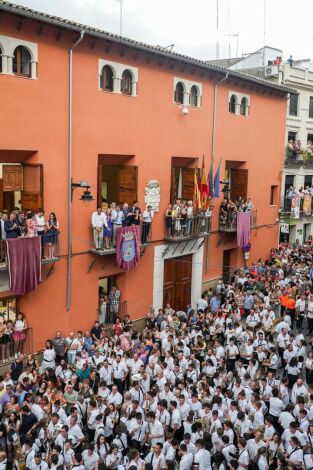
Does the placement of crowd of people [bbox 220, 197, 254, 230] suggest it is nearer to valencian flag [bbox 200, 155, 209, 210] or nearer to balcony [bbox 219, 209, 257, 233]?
balcony [bbox 219, 209, 257, 233]

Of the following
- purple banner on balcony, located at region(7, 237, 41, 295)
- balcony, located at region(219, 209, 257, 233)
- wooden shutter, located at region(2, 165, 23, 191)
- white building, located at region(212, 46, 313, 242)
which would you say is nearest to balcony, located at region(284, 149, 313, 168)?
white building, located at region(212, 46, 313, 242)

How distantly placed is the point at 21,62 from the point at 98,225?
588 cm

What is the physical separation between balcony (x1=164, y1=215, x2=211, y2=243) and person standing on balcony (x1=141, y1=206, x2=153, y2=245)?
60.6 inches

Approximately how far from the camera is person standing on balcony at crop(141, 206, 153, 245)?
20875 millimetres

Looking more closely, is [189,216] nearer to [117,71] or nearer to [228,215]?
[228,215]

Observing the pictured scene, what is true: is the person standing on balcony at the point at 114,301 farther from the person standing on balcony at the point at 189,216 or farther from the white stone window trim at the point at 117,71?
the white stone window trim at the point at 117,71

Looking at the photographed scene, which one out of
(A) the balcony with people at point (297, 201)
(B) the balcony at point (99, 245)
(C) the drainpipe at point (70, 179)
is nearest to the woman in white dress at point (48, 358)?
(C) the drainpipe at point (70, 179)

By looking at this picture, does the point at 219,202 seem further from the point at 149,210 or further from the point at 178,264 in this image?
the point at 149,210

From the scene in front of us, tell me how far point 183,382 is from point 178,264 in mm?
9744

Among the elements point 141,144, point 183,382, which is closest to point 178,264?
point 141,144

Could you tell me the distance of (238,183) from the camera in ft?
91.8

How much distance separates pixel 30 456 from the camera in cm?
1112

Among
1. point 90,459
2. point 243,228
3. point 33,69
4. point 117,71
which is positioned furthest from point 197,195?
point 90,459

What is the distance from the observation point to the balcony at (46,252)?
51.9 feet
